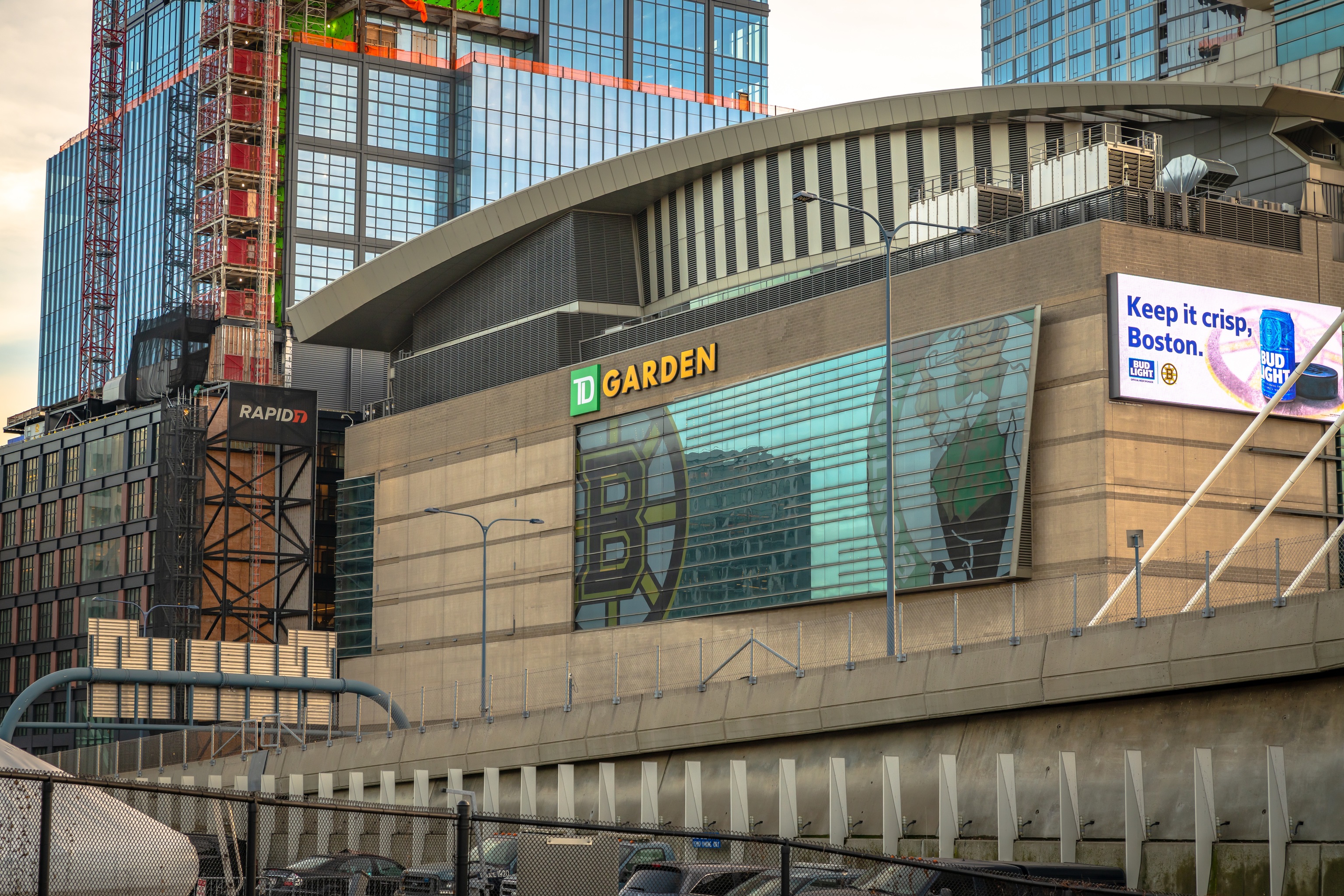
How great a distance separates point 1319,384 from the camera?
60719 millimetres

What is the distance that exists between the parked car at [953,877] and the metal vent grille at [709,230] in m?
54.5

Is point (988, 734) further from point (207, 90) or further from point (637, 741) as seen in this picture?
point (207, 90)

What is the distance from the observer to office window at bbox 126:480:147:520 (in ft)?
347

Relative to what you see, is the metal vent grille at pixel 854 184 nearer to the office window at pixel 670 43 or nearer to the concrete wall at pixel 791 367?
the concrete wall at pixel 791 367

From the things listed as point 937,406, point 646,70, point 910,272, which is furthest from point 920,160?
point 646,70

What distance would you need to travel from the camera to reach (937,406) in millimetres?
61156

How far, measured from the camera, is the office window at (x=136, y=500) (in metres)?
106

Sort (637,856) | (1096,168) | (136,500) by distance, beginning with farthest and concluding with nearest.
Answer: (136,500), (1096,168), (637,856)

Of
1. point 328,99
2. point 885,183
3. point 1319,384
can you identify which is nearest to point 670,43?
point 328,99

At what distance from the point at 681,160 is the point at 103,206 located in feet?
409

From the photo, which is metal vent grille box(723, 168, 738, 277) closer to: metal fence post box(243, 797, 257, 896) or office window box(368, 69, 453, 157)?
metal fence post box(243, 797, 257, 896)

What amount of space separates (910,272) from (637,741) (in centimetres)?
2525

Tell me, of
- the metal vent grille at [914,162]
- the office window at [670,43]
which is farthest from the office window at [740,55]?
the metal vent grille at [914,162]

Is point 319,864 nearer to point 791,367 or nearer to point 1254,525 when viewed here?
point 1254,525
